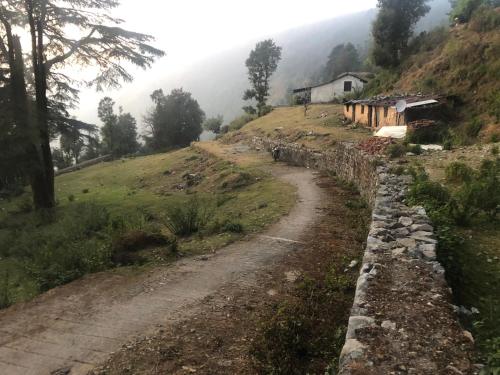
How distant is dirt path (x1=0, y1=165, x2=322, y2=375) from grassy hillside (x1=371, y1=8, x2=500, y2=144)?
1326cm

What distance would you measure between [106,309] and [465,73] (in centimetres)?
2731

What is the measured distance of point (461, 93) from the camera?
2544cm

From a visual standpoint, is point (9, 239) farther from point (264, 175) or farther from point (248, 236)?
point (264, 175)

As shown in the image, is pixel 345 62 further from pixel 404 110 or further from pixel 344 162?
pixel 344 162

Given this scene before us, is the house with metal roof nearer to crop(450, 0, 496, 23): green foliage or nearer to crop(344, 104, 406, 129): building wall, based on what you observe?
crop(344, 104, 406, 129): building wall

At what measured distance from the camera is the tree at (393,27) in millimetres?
41250

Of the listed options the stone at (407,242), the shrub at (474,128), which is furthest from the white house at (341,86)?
the stone at (407,242)

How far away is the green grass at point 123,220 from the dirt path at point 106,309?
2.31ft

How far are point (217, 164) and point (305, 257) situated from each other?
17706 millimetres

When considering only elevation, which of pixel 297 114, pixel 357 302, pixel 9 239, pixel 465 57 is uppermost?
pixel 465 57

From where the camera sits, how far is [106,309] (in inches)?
294

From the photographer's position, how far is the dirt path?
622 cm

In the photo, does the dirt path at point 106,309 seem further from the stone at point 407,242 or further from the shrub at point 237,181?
the shrub at point 237,181

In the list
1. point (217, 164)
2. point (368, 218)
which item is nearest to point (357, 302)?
point (368, 218)
